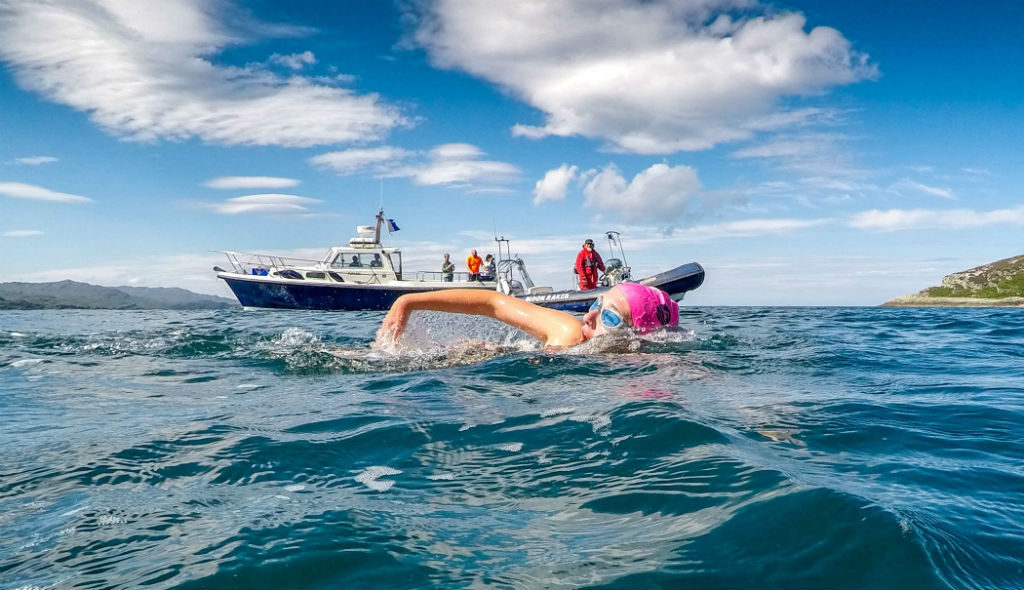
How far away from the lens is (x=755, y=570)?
4.86ft

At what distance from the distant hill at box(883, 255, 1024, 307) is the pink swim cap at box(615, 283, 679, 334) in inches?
2482

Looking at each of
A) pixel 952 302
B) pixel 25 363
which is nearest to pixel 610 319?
pixel 25 363

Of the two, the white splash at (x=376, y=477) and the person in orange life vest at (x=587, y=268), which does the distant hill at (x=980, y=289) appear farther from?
the white splash at (x=376, y=477)

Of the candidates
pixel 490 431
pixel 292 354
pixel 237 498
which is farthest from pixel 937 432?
pixel 292 354

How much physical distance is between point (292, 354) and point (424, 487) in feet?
15.4

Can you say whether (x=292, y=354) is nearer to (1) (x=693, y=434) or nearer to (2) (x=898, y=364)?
(1) (x=693, y=434)

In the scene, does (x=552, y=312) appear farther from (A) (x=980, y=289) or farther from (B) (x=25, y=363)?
(A) (x=980, y=289)

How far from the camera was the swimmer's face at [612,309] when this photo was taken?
5426 millimetres

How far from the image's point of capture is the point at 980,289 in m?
62.8

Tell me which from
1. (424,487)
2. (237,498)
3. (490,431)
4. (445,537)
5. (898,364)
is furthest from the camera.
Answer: (898,364)

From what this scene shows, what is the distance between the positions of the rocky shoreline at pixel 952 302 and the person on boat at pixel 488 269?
151 ft

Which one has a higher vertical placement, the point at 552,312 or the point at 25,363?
the point at 552,312

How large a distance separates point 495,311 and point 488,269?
20.3 metres

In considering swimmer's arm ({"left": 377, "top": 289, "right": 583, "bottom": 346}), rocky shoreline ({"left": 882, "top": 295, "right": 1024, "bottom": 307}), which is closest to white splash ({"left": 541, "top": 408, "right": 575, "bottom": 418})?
swimmer's arm ({"left": 377, "top": 289, "right": 583, "bottom": 346})
